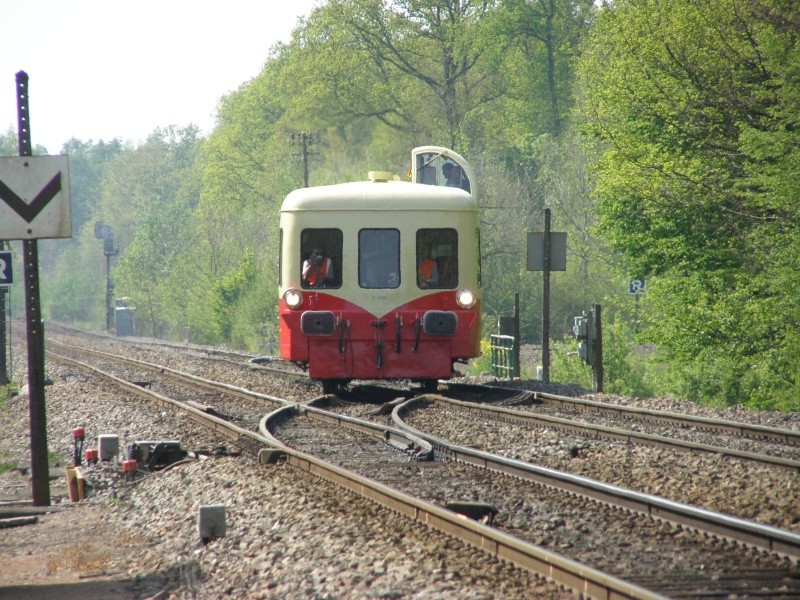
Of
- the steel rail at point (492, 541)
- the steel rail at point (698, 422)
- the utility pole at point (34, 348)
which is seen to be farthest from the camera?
the steel rail at point (698, 422)

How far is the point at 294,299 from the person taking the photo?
1479 centimetres

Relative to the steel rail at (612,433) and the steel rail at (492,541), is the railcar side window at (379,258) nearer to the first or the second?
the steel rail at (612,433)

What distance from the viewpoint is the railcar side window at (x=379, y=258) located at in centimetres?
1489

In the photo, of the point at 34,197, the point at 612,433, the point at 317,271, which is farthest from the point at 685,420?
the point at 34,197

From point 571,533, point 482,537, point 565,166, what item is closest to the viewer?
point 482,537

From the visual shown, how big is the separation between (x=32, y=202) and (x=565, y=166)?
42823 mm

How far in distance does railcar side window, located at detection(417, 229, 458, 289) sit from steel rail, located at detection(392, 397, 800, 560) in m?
5.25

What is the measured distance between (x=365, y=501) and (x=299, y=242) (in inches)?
303

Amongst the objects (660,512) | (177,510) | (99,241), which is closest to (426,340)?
(177,510)

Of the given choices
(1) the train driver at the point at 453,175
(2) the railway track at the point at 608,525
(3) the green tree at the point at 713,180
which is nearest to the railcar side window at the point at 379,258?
(1) the train driver at the point at 453,175

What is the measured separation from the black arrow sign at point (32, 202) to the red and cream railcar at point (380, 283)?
5.94 m

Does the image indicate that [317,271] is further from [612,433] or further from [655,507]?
[655,507]

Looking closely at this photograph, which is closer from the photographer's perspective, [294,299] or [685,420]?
[685,420]

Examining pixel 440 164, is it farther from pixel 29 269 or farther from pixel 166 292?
pixel 166 292
